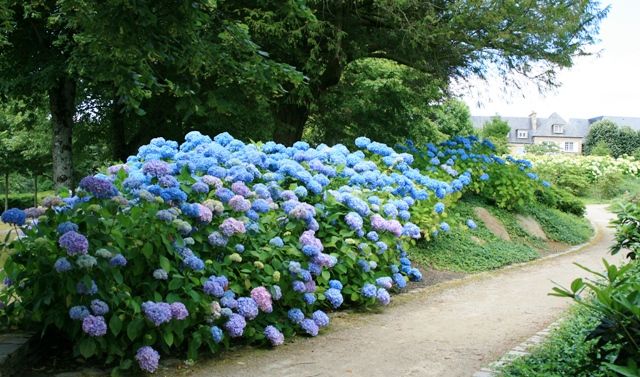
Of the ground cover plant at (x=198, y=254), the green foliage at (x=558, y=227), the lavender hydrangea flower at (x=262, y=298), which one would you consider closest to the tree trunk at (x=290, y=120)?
the green foliage at (x=558, y=227)

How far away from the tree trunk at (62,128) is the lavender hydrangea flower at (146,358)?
7.20 meters

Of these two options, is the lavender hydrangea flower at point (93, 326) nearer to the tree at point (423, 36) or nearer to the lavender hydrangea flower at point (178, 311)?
the lavender hydrangea flower at point (178, 311)

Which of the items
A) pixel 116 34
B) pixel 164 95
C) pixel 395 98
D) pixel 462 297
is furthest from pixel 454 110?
pixel 116 34

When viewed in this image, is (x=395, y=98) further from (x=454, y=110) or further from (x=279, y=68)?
(x=454, y=110)

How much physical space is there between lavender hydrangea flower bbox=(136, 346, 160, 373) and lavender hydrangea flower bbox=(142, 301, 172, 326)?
169 mm

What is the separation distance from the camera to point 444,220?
851cm

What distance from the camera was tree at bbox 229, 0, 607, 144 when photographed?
30.3 ft

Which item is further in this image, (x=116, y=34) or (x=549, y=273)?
(x=549, y=273)

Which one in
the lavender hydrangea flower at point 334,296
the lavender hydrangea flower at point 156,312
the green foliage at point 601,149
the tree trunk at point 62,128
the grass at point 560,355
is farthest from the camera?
the green foliage at point 601,149

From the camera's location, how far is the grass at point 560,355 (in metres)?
3.36

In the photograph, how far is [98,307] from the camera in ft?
11.8

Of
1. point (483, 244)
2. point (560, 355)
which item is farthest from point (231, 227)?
point (483, 244)

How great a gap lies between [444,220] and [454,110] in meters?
30.7

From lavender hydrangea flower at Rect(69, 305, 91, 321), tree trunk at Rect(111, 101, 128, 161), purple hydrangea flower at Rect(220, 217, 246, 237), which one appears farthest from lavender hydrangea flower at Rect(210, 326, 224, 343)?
tree trunk at Rect(111, 101, 128, 161)
